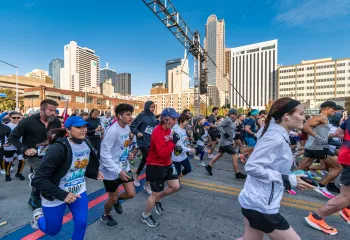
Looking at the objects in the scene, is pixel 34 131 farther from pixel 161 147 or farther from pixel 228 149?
pixel 228 149

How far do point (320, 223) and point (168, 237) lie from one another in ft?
Answer: 7.64

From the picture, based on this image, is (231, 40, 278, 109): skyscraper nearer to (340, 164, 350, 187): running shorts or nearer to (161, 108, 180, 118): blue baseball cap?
(340, 164, 350, 187): running shorts

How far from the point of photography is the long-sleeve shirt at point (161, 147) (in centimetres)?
309

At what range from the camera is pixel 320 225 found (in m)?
2.98

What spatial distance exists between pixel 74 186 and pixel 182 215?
1.93 m

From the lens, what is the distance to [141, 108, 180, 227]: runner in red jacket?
311 cm

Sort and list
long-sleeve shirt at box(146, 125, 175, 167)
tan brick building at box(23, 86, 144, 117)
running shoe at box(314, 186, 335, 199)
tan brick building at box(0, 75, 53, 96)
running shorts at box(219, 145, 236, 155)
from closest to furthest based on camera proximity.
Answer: long-sleeve shirt at box(146, 125, 175, 167) < running shoe at box(314, 186, 335, 199) < running shorts at box(219, 145, 236, 155) < tan brick building at box(23, 86, 144, 117) < tan brick building at box(0, 75, 53, 96)

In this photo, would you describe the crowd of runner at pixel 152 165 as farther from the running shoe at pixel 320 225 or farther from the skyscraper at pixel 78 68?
the skyscraper at pixel 78 68

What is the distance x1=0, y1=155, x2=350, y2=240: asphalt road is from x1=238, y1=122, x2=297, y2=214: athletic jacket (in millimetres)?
1432

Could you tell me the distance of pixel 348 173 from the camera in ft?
9.47

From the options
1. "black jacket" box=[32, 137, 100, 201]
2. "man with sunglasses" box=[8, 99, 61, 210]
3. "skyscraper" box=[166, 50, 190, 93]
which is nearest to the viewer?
"black jacket" box=[32, 137, 100, 201]

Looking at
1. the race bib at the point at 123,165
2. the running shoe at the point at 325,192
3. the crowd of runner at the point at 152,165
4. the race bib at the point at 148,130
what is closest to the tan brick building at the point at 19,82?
the race bib at the point at 148,130

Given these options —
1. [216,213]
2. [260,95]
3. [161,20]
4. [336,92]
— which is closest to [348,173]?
[216,213]

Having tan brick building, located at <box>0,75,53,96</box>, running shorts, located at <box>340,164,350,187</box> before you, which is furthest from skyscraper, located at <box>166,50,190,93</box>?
tan brick building, located at <box>0,75,53,96</box>
